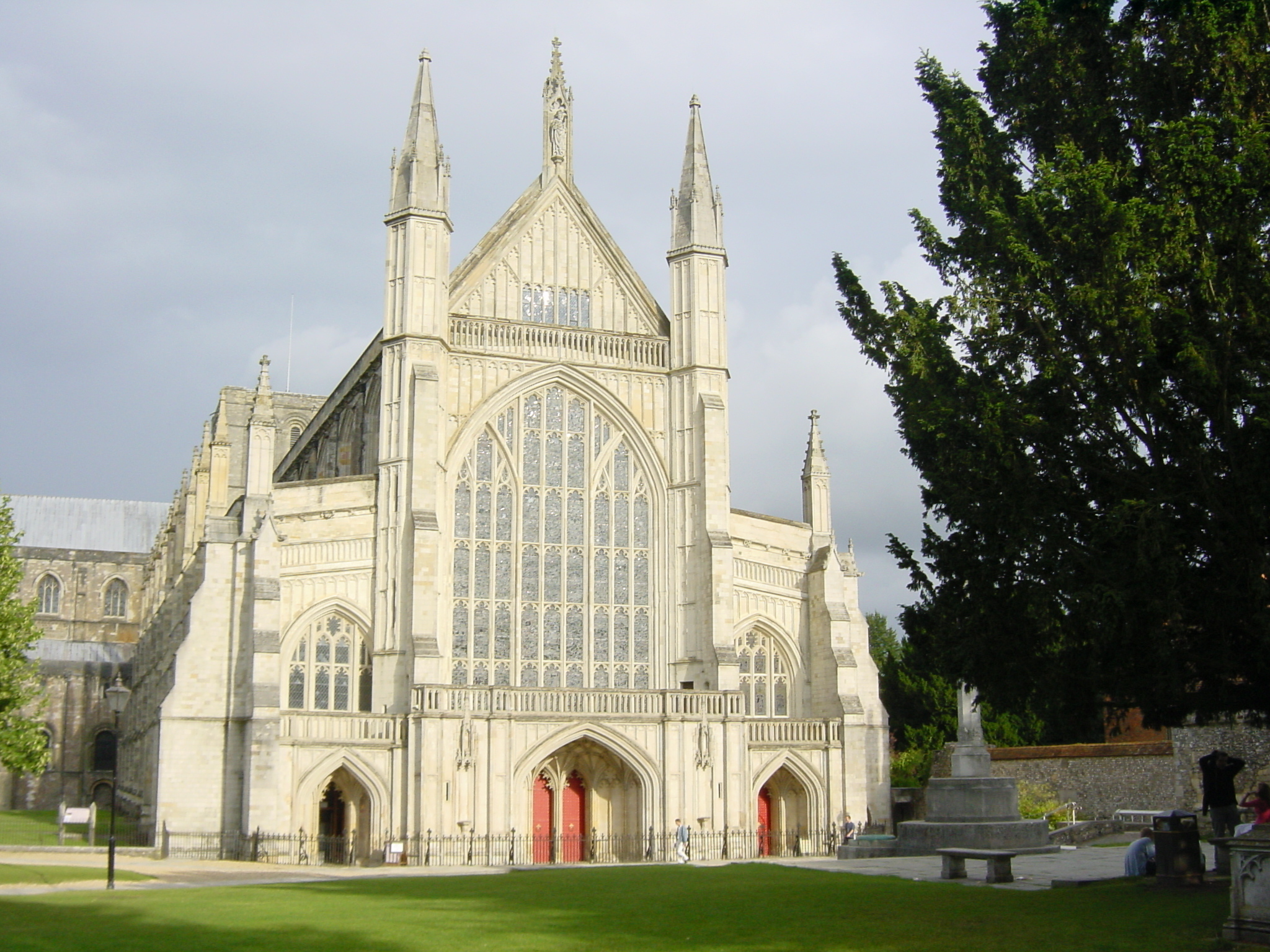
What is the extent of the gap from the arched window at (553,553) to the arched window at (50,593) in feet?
141

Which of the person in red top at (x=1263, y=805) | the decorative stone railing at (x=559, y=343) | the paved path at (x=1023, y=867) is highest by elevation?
the decorative stone railing at (x=559, y=343)

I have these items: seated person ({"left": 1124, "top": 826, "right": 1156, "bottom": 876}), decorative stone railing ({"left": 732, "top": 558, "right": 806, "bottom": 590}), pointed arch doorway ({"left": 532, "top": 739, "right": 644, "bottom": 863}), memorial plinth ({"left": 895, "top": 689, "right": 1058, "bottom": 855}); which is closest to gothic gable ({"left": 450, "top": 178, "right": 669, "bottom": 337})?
decorative stone railing ({"left": 732, "top": 558, "right": 806, "bottom": 590})

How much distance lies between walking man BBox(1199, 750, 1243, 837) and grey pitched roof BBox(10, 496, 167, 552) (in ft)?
222

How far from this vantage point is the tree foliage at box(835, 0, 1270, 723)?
16188 mm

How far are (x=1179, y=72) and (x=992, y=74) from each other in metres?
3.02

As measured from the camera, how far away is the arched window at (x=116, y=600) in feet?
245

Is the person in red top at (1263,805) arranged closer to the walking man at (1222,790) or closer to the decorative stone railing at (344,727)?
the walking man at (1222,790)

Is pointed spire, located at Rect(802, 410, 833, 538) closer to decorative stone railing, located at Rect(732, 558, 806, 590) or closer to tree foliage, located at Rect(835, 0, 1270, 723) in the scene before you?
decorative stone railing, located at Rect(732, 558, 806, 590)

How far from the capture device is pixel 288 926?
15992 millimetres

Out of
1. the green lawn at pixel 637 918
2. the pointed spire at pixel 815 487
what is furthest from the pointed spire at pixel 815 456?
the green lawn at pixel 637 918

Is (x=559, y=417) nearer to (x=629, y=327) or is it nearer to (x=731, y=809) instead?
(x=629, y=327)

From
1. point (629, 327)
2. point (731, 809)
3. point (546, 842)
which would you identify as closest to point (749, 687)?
point (731, 809)

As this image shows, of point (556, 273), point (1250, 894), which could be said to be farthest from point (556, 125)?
point (1250, 894)

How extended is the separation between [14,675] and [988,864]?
23481 mm
